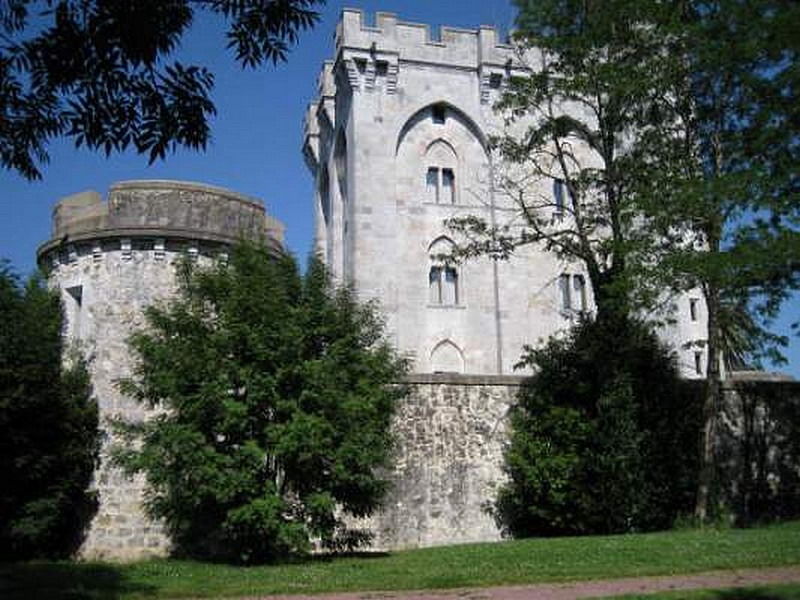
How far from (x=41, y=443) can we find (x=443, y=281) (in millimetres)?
19661

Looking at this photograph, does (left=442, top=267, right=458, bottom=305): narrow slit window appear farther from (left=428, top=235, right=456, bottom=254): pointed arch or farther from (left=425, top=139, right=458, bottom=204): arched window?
(left=425, top=139, right=458, bottom=204): arched window

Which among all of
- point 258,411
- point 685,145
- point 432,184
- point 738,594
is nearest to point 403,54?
point 432,184

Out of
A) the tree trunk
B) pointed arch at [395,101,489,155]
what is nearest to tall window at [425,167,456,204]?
pointed arch at [395,101,489,155]

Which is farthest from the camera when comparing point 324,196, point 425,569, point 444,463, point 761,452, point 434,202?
point 324,196

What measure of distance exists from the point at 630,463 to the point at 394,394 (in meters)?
5.26

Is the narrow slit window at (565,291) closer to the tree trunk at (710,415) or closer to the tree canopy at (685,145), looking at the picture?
A: the tree canopy at (685,145)

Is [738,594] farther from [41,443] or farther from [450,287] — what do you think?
[450,287]

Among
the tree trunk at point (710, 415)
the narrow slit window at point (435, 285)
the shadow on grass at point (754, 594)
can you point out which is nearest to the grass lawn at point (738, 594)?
the shadow on grass at point (754, 594)

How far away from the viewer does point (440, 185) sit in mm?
35125

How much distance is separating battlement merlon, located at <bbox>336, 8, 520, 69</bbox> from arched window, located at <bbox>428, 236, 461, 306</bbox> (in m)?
7.63

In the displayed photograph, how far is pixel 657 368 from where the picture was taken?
1906 cm

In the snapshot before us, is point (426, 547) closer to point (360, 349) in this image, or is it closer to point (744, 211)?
point (360, 349)

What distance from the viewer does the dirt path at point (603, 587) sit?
9.38 m

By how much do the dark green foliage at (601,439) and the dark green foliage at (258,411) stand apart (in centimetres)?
452
